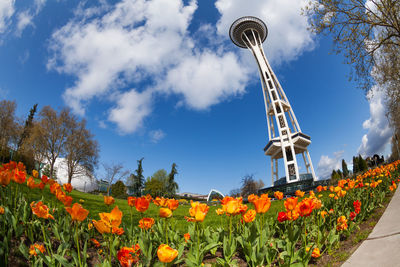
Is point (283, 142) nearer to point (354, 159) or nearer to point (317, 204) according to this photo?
point (354, 159)

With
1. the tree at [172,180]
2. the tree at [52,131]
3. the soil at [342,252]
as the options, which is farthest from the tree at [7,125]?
the soil at [342,252]

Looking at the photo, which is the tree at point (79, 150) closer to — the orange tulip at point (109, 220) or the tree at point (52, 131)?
the tree at point (52, 131)

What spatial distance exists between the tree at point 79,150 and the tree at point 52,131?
60 centimetres

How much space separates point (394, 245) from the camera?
1983mm

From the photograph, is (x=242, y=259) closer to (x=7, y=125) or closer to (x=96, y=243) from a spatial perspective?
(x=96, y=243)

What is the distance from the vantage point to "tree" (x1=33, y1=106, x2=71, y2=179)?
918 inches

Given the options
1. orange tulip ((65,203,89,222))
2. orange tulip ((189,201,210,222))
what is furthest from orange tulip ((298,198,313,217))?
orange tulip ((65,203,89,222))

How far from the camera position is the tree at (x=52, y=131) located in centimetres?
2331

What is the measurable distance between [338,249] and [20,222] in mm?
3719

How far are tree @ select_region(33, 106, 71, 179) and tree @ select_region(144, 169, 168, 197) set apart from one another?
52.8 ft

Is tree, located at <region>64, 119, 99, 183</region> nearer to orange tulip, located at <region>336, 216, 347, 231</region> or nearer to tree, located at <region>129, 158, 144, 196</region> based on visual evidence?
tree, located at <region>129, 158, 144, 196</region>

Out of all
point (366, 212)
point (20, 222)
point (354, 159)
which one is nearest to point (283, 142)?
point (354, 159)

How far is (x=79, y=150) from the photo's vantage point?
2545 cm

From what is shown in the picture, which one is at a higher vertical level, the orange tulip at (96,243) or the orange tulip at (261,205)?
the orange tulip at (261,205)
